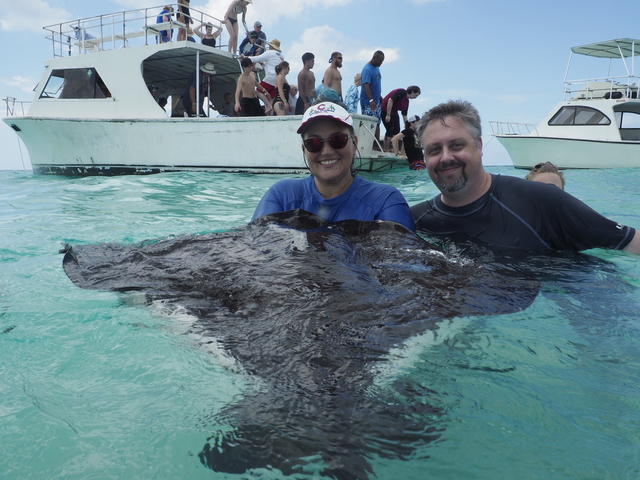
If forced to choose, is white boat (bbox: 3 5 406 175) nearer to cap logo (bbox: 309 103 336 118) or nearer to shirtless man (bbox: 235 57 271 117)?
shirtless man (bbox: 235 57 271 117)

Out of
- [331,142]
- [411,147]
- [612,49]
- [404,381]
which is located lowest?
[404,381]

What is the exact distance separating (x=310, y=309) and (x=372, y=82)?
34.3 feet

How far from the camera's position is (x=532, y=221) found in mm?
3365

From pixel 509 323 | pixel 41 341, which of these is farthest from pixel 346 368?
pixel 41 341

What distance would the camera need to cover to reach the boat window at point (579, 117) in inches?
617

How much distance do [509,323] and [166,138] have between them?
34.5ft

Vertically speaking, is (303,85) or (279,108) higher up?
(303,85)

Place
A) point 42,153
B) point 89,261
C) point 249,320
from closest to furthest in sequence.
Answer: point 249,320 → point 89,261 → point 42,153

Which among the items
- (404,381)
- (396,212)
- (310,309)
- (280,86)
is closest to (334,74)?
(280,86)

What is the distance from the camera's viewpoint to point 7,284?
10.4 ft

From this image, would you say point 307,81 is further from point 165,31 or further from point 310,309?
point 310,309

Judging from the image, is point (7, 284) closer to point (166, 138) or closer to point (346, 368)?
point (346, 368)

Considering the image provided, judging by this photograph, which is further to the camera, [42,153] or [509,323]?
[42,153]

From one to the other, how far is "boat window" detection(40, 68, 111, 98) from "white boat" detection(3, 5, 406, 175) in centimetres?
3
